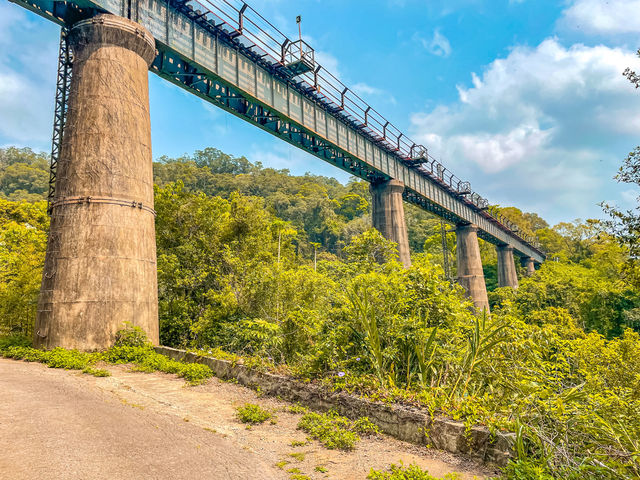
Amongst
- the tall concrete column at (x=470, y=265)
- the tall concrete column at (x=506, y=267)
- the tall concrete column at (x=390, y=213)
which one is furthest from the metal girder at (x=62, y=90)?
the tall concrete column at (x=506, y=267)

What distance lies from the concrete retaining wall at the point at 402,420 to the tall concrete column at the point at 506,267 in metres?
50.2

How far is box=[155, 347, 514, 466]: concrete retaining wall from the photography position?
180 inches

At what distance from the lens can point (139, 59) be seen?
1370 cm

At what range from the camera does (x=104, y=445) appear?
4746 mm

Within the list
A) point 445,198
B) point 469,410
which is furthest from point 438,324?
point 445,198

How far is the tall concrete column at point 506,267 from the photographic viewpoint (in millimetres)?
51200

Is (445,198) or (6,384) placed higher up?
(445,198)

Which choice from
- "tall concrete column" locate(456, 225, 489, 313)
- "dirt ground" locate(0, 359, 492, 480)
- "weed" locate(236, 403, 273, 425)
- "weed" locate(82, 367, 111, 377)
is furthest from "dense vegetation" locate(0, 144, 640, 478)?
"tall concrete column" locate(456, 225, 489, 313)

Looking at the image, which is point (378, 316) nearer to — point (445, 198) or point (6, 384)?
point (6, 384)

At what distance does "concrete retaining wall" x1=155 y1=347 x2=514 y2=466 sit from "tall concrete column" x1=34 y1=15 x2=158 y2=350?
5.73m

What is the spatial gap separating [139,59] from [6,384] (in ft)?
36.5

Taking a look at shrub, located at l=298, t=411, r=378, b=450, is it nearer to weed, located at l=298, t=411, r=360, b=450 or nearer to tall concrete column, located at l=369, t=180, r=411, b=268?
weed, located at l=298, t=411, r=360, b=450

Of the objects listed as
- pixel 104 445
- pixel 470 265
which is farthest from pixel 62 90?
pixel 470 265

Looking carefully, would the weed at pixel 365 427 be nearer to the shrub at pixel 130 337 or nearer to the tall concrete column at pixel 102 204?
the shrub at pixel 130 337
